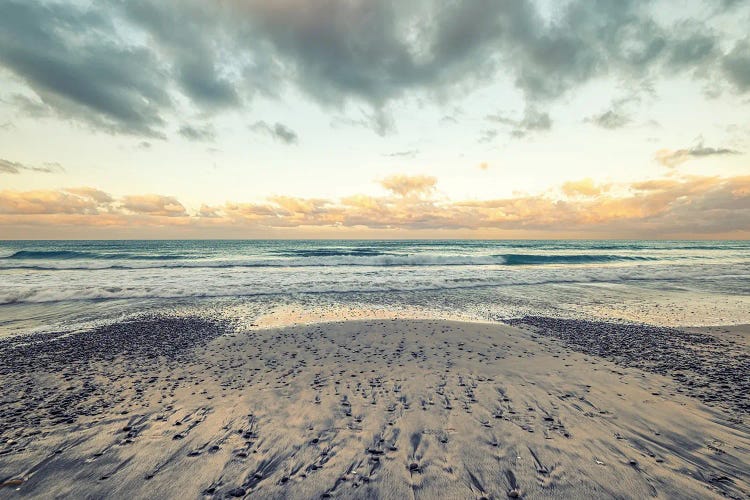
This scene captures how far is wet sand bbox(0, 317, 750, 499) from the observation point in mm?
4020

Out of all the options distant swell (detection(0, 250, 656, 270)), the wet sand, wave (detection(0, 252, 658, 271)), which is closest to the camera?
the wet sand

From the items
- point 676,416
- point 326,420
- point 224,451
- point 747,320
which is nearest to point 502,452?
point 326,420

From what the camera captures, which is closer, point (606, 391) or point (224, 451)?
point (224, 451)

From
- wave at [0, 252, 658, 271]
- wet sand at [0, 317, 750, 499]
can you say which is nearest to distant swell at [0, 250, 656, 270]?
wave at [0, 252, 658, 271]

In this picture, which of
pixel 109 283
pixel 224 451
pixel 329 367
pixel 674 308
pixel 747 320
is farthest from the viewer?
pixel 109 283

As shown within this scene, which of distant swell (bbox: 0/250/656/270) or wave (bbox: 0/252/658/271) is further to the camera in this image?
distant swell (bbox: 0/250/656/270)

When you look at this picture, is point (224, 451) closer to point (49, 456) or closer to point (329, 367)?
point (49, 456)

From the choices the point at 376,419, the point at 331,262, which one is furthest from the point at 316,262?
the point at 376,419

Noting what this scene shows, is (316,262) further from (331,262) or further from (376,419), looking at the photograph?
(376,419)

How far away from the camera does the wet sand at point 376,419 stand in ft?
13.2

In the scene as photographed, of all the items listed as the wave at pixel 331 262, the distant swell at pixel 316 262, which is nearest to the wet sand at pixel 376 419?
the wave at pixel 331 262

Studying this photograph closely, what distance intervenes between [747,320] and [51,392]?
2131cm

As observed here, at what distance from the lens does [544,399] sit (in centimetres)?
611

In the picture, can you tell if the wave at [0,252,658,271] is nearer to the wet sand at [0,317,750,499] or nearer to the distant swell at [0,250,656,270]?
the distant swell at [0,250,656,270]
